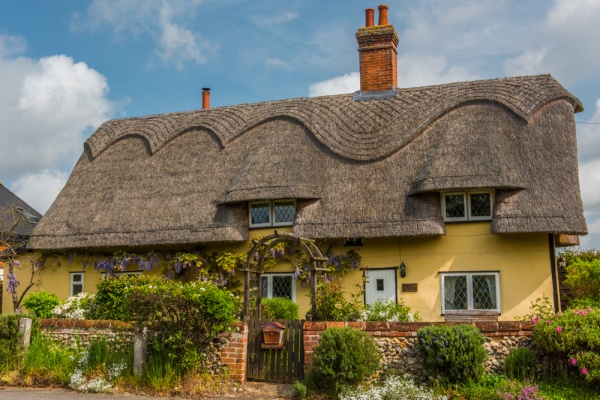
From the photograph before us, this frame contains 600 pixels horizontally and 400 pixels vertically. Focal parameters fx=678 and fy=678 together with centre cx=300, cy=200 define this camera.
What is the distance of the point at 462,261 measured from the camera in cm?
1594

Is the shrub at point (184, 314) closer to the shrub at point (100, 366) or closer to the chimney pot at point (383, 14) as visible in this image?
the shrub at point (100, 366)

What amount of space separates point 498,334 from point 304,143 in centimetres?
896

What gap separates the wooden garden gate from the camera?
1198cm

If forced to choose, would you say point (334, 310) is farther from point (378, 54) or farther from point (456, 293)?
point (378, 54)

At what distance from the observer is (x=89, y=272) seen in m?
19.7

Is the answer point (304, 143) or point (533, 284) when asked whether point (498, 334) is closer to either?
point (533, 284)

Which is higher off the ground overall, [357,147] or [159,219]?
[357,147]

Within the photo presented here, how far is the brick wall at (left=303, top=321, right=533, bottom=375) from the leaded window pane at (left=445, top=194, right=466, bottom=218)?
207 inches

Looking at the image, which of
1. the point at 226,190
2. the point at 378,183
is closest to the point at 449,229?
the point at 378,183

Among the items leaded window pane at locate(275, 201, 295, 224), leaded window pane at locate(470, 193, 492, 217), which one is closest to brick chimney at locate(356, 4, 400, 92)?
leaded window pane at locate(275, 201, 295, 224)

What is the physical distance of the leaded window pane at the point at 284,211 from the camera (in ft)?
57.9

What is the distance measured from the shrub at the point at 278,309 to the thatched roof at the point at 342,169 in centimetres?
189

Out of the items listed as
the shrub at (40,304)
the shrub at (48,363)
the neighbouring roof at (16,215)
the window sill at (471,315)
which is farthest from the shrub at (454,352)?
the neighbouring roof at (16,215)

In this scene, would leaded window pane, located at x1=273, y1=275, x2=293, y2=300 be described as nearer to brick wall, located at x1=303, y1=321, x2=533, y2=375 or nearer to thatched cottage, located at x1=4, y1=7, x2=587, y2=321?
thatched cottage, located at x1=4, y1=7, x2=587, y2=321
